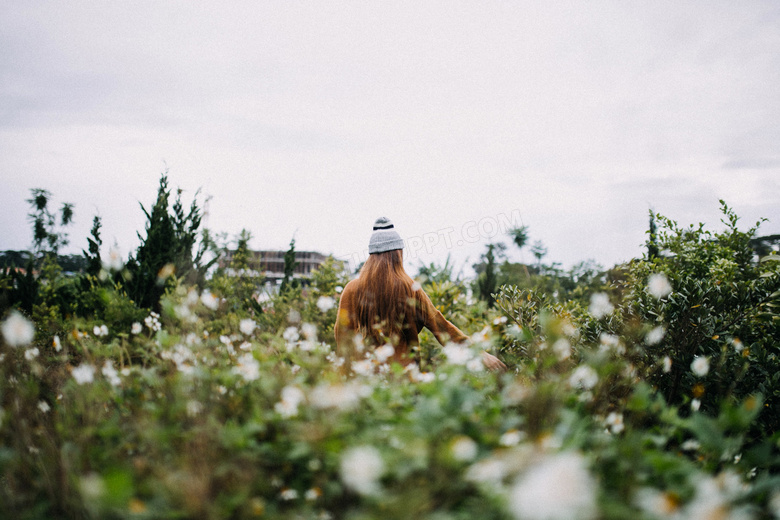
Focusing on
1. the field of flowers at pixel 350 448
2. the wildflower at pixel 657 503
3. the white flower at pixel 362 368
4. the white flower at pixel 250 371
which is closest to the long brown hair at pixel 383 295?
the field of flowers at pixel 350 448

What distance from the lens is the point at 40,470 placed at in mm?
1405

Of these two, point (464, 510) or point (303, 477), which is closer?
point (464, 510)

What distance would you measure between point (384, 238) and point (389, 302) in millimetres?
471

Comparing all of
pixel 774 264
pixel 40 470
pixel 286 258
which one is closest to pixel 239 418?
pixel 40 470

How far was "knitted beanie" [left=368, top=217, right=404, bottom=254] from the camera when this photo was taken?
297 centimetres

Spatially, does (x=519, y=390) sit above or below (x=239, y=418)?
above

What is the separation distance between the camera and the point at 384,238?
9.80ft

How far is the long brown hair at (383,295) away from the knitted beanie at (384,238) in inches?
1.6

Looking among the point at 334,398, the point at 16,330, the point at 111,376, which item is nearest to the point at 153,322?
the point at 111,376

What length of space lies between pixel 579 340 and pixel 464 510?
107 inches

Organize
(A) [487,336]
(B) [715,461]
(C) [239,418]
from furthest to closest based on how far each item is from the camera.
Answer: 1. (A) [487,336]
2. (C) [239,418]
3. (B) [715,461]

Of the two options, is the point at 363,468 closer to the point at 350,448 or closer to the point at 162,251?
the point at 350,448

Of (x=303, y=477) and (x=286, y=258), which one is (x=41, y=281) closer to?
(x=286, y=258)

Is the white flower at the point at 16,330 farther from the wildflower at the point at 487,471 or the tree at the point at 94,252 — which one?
the tree at the point at 94,252
